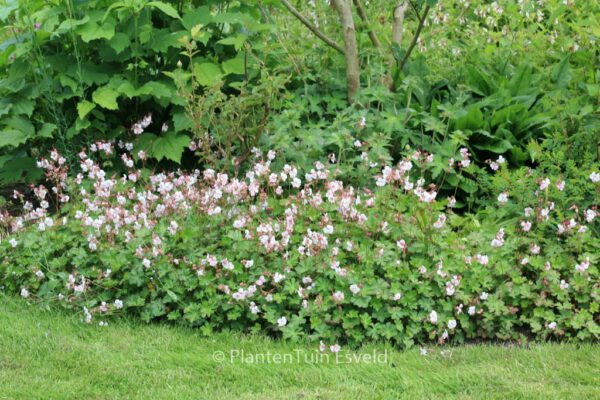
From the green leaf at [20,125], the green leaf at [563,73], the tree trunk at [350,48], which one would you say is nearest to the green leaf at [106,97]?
the green leaf at [20,125]

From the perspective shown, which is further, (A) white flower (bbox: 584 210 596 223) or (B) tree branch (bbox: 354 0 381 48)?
(B) tree branch (bbox: 354 0 381 48)

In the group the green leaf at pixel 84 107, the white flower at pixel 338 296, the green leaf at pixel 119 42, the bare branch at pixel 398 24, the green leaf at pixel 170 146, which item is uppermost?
the bare branch at pixel 398 24

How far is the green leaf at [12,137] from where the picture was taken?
5270 millimetres

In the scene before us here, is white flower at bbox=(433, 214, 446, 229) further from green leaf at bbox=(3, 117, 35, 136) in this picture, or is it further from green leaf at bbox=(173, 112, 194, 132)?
green leaf at bbox=(3, 117, 35, 136)

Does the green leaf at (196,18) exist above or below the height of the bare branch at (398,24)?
below

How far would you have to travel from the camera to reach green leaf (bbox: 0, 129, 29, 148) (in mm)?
5270

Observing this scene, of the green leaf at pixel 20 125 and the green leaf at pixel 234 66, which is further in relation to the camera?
the green leaf at pixel 234 66

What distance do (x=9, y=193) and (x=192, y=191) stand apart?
1995 millimetres

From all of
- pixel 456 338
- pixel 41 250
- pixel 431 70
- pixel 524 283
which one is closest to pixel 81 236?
pixel 41 250

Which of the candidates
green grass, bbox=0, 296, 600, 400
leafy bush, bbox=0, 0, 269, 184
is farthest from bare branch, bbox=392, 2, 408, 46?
green grass, bbox=0, 296, 600, 400

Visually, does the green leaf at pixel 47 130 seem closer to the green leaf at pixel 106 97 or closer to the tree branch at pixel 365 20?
the green leaf at pixel 106 97

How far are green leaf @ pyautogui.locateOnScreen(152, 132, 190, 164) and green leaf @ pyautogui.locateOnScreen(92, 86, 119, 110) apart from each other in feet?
1.27

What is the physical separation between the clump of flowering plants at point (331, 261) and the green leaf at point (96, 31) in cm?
105

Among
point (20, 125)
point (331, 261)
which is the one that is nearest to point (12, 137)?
point (20, 125)
